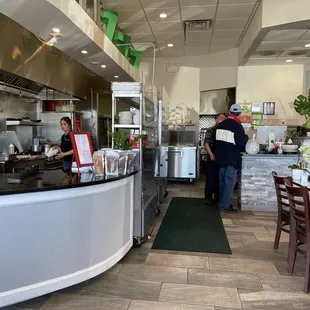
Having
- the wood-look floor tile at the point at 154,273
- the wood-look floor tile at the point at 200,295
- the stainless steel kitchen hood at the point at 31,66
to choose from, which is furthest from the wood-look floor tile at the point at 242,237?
the stainless steel kitchen hood at the point at 31,66

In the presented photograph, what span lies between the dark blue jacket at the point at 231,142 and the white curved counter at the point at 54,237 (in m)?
2.72

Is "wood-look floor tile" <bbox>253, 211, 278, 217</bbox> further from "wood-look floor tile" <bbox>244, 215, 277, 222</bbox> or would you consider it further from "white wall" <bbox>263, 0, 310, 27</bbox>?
"white wall" <bbox>263, 0, 310, 27</bbox>

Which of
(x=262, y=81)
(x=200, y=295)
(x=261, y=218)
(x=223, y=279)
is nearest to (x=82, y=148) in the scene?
(x=200, y=295)

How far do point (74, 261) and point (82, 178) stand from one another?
0.69m

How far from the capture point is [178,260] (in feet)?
10.3

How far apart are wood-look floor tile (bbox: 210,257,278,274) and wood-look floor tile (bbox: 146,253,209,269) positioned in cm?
10

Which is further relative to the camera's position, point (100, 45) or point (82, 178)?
point (100, 45)

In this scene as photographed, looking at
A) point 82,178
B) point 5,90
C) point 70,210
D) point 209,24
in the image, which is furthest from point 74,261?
point 209,24

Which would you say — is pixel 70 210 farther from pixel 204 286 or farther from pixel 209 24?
pixel 209 24

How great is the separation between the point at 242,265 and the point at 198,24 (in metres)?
4.57

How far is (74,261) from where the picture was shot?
2422 mm

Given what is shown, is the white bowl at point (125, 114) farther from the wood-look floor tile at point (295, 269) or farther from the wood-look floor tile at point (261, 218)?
the wood-look floor tile at point (261, 218)

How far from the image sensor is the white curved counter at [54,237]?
6.88 feet

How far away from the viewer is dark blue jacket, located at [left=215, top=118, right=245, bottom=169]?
4.96 m
